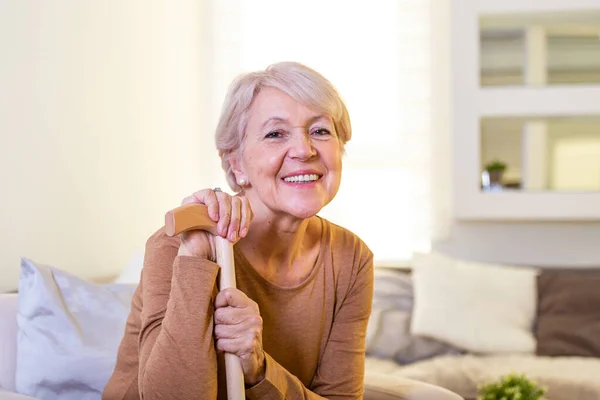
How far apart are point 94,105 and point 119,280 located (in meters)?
0.72

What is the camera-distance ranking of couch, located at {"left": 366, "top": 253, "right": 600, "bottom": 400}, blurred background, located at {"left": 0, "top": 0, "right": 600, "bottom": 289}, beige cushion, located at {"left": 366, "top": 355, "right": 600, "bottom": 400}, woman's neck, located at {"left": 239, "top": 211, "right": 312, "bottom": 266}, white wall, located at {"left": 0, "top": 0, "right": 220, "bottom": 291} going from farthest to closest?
1. couch, located at {"left": 366, "top": 253, "right": 600, "bottom": 400}
2. beige cushion, located at {"left": 366, "top": 355, "right": 600, "bottom": 400}
3. blurred background, located at {"left": 0, "top": 0, "right": 600, "bottom": 289}
4. white wall, located at {"left": 0, "top": 0, "right": 220, "bottom": 291}
5. woman's neck, located at {"left": 239, "top": 211, "right": 312, "bottom": 266}

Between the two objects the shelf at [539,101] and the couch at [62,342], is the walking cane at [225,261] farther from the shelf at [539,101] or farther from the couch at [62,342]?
the shelf at [539,101]

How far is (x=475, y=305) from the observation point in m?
3.20

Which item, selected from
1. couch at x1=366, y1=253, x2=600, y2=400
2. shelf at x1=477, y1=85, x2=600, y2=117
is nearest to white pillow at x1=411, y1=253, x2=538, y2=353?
couch at x1=366, y1=253, x2=600, y2=400

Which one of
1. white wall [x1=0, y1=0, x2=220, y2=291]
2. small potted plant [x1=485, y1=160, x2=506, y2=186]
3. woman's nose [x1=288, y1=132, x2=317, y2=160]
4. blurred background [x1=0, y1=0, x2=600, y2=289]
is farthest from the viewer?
small potted plant [x1=485, y1=160, x2=506, y2=186]

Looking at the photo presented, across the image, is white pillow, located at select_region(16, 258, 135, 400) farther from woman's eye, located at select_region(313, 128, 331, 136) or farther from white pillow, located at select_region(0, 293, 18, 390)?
woman's eye, located at select_region(313, 128, 331, 136)

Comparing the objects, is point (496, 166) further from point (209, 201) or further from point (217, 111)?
point (209, 201)

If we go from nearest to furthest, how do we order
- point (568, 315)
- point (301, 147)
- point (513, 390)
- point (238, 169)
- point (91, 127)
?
point (301, 147) → point (238, 169) → point (513, 390) → point (91, 127) → point (568, 315)

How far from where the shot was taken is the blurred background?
8.48ft

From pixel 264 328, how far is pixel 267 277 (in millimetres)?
101

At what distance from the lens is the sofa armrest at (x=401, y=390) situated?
5.66 ft

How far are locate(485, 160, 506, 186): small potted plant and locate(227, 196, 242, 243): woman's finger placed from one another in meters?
2.61

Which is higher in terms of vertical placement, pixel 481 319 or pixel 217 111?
pixel 217 111

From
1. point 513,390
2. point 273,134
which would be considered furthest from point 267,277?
point 513,390
